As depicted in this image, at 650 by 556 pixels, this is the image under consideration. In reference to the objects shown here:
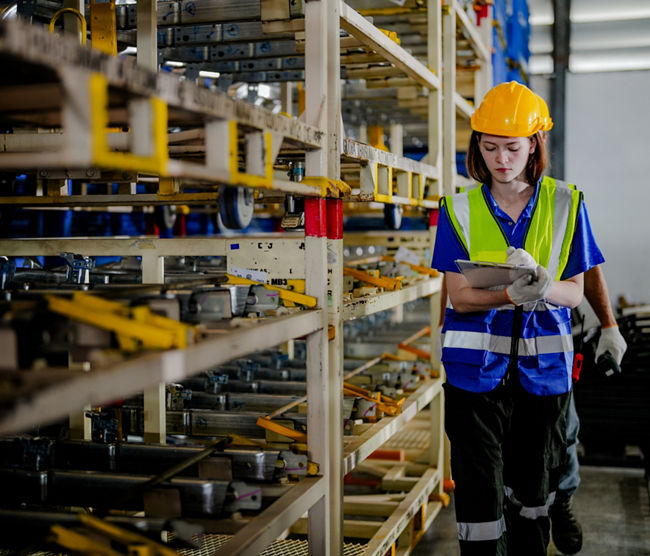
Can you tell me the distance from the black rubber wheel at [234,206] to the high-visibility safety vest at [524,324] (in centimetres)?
115

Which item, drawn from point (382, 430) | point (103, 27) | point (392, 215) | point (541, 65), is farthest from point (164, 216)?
point (541, 65)

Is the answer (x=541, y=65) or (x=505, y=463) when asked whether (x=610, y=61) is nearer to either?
(x=541, y=65)

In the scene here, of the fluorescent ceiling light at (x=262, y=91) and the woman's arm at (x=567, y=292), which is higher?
the fluorescent ceiling light at (x=262, y=91)

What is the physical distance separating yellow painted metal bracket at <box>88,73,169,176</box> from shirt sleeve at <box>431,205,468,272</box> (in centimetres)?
173

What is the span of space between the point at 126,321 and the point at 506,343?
1.81m

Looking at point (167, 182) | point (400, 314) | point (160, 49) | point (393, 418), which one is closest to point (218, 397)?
point (393, 418)

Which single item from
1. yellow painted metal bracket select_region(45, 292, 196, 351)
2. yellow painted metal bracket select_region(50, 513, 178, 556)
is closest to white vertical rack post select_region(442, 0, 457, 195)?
yellow painted metal bracket select_region(45, 292, 196, 351)

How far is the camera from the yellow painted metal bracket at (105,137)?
1.45 m

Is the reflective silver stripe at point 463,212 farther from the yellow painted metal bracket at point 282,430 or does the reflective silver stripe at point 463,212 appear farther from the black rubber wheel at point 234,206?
the black rubber wheel at point 234,206

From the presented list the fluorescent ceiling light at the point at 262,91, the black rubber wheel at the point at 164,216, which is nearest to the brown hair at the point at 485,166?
the fluorescent ceiling light at the point at 262,91

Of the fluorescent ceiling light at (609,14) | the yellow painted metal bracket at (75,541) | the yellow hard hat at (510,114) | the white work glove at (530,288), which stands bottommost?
the yellow painted metal bracket at (75,541)

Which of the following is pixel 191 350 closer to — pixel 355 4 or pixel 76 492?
pixel 76 492

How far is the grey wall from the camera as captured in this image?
11508 mm

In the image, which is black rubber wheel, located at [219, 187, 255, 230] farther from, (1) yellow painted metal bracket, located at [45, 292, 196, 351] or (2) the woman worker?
(2) the woman worker
